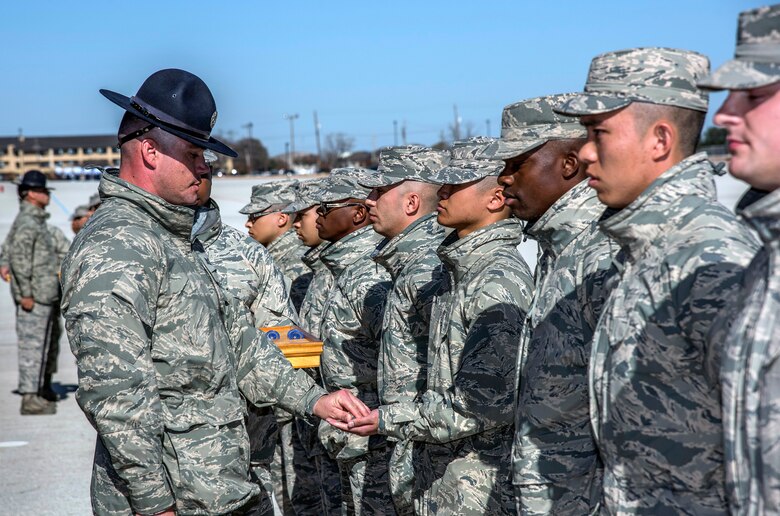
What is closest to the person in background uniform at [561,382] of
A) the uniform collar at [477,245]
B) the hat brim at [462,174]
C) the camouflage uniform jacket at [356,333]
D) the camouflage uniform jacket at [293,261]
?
the uniform collar at [477,245]

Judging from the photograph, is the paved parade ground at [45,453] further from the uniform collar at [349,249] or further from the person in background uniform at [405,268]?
the person in background uniform at [405,268]

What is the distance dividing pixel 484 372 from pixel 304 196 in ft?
14.6

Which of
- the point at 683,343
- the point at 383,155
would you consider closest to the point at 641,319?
the point at 683,343

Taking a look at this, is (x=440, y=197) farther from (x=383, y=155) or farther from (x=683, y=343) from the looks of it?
(x=683, y=343)

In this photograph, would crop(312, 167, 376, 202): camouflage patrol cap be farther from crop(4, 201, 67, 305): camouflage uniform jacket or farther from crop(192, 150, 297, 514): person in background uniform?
crop(4, 201, 67, 305): camouflage uniform jacket

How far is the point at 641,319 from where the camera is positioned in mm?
2766

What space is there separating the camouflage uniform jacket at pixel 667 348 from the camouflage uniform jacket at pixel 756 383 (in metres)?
0.22

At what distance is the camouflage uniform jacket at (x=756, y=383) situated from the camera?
2221 millimetres

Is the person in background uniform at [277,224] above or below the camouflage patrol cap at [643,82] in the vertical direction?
below

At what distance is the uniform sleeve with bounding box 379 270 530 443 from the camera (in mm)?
4250

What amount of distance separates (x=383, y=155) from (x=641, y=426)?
3.56 m

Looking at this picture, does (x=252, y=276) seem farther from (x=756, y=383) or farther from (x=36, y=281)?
(x=36, y=281)

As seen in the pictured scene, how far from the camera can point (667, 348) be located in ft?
8.89

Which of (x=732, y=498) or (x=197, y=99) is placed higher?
(x=197, y=99)
